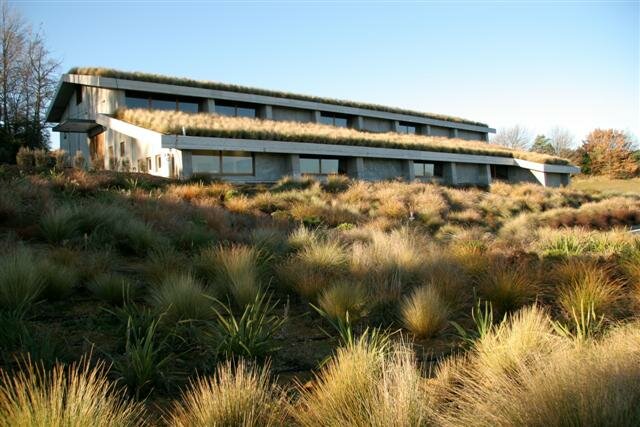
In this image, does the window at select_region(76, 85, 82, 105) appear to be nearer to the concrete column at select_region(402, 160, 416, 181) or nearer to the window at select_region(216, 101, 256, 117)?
the window at select_region(216, 101, 256, 117)

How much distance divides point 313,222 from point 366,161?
17.6 metres

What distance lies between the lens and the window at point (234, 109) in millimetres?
34625

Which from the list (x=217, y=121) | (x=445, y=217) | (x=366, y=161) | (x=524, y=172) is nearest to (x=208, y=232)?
(x=445, y=217)

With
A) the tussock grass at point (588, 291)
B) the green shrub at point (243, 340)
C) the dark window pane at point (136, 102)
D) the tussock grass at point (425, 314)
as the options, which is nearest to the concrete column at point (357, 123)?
the dark window pane at point (136, 102)

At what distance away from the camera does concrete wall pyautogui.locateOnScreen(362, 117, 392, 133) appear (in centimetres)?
4466

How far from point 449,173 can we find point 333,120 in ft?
39.2

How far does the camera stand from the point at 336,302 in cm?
566

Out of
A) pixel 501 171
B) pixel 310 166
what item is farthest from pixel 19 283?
pixel 501 171

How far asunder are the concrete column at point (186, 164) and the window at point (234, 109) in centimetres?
1220

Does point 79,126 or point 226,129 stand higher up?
point 79,126

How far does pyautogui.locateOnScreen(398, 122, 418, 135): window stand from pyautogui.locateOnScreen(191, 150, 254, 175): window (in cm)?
2581

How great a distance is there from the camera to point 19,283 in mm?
5363

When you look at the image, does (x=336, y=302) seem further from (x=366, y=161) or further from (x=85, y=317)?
(x=366, y=161)

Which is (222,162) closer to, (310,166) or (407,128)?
(310,166)
